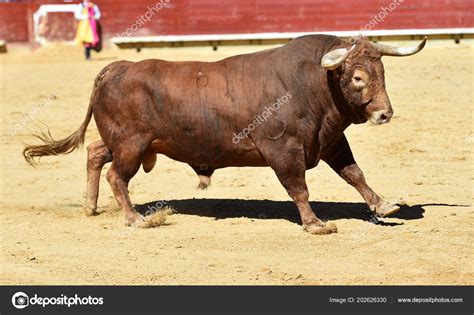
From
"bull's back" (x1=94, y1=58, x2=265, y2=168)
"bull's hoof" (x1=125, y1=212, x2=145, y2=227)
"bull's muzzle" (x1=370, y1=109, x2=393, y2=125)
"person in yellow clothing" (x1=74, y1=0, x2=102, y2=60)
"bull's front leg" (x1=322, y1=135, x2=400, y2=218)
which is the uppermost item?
"bull's muzzle" (x1=370, y1=109, x2=393, y2=125)

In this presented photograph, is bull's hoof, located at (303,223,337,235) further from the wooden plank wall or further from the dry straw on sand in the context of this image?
the wooden plank wall

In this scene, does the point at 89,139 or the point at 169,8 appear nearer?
the point at 89,139

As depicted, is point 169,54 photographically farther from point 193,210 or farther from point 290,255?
point 290,255

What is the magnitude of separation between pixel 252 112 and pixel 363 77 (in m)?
0.85

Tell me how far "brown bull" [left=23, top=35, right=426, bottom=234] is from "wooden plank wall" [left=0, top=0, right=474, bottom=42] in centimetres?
1008

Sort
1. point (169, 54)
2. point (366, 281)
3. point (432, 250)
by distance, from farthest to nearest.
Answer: point (169, 54)
point (432, 250)
point (366, 281)

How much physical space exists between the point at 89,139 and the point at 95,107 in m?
3.39

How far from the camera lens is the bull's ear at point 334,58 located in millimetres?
7050

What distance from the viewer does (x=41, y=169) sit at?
1023cm

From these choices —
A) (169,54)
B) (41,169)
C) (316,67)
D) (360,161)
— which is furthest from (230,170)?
(169,54)

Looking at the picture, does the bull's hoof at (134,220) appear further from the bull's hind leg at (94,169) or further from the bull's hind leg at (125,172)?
the bull's hind leg at (94,169)

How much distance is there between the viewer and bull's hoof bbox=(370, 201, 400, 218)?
7289 mm

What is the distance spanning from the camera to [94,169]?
806 centimetres

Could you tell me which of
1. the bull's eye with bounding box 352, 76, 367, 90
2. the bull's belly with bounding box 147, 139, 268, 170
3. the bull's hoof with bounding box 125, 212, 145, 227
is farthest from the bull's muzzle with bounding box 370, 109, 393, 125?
the bull's hoof with bounding box 125, 212, 145, 227
